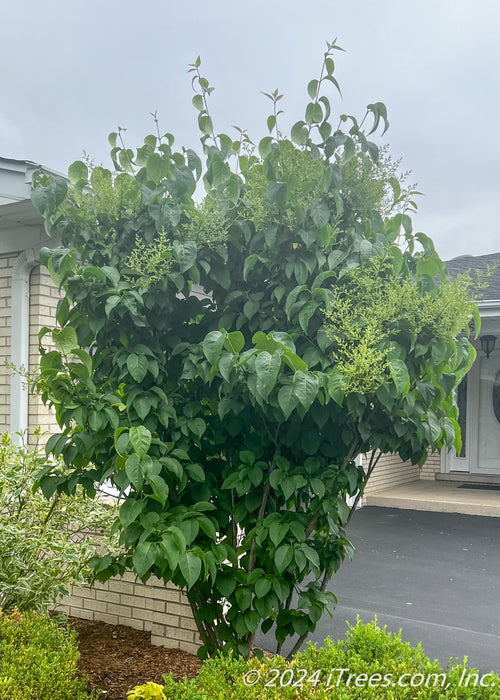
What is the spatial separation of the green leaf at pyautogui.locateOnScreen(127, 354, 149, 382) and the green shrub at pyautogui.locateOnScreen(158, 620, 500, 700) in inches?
39.5

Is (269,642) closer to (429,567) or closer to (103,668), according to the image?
(103,668)

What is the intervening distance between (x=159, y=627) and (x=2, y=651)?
1.36 m

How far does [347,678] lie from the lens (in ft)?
6.44

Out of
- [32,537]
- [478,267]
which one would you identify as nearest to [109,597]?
[32,537]

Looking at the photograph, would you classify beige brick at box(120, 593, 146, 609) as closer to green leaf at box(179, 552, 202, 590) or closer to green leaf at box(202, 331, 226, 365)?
green leaf at box(179, 552, 202, 590)

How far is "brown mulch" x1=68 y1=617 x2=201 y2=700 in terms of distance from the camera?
10.8 feet

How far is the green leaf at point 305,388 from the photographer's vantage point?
192cm

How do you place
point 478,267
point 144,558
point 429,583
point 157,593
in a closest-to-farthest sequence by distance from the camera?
1. point 144,558
2. point 157,593
3. point 429,583
4. point 478,267

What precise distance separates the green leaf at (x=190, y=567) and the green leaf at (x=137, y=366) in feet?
2.14

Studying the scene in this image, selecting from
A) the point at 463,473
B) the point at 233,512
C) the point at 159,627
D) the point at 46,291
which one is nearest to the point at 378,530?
the point at 463,473

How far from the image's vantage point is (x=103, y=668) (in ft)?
11.3

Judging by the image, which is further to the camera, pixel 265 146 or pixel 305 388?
pixel 265 146

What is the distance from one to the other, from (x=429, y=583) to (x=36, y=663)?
12.4 ft

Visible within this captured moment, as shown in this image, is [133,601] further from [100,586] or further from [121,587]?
[100,586]
